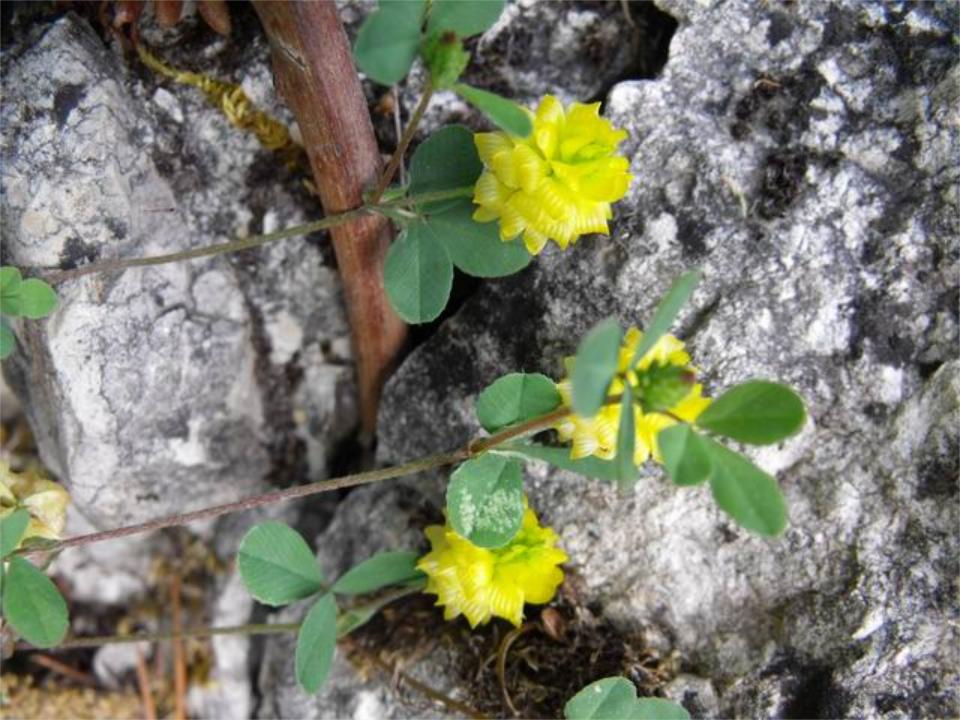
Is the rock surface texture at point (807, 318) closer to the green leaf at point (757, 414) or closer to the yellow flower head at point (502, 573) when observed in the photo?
the yellow flower head at point (502, 573)

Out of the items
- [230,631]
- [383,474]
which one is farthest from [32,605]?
[383,474]

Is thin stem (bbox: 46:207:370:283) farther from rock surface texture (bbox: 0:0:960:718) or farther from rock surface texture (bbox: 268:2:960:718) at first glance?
rock surface texture (bbox: 268:2:960:718)

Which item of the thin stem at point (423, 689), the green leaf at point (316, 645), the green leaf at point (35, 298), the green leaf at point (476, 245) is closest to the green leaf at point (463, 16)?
the green leaf at point (476, 245)

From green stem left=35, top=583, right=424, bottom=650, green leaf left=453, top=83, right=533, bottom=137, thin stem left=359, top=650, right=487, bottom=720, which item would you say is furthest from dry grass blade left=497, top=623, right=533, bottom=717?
green leaf left=453, top=83, right=533, bottom=137

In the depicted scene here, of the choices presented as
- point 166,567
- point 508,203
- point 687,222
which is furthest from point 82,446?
point 687,222

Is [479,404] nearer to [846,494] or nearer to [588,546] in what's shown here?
[588,546]

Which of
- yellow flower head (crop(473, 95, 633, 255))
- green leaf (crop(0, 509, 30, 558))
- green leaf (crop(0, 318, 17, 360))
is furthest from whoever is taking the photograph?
green leaf (crop(0, 318, 17, 360))

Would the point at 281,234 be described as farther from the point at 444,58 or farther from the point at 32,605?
the point at 32,605
